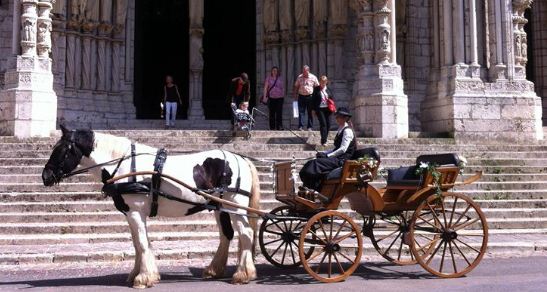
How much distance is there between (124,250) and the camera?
7.61m

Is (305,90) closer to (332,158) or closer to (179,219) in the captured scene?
(179,219)

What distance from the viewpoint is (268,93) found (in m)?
14.3

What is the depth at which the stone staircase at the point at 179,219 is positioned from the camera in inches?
313

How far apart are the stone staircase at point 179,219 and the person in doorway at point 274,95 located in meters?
1.73

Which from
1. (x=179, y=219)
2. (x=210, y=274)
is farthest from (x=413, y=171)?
(x=179, y=219)

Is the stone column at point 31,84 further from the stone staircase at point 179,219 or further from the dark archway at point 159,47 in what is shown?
the dark archway at point 159,47

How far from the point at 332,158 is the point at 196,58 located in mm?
12565

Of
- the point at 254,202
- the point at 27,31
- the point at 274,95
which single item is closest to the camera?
the point at 254,202

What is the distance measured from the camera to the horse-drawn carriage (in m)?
5.93

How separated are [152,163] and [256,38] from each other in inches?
533

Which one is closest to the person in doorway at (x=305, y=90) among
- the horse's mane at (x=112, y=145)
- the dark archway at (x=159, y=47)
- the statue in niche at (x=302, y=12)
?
the statue in niche at (x=302, y=12)

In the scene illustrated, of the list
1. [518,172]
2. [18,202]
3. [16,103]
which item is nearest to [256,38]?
[16,103]

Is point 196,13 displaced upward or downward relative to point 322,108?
upward

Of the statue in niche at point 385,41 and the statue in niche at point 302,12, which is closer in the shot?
the statue in niche at point 385,41
